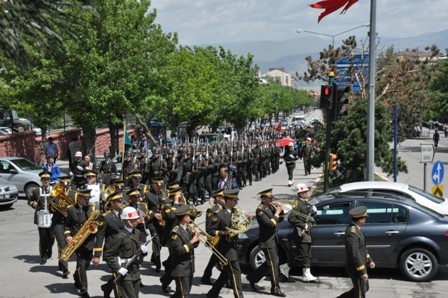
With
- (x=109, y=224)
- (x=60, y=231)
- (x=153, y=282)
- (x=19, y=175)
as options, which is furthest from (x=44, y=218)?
(x=19, y=175)

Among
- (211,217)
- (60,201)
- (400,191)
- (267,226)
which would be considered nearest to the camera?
(211,217)

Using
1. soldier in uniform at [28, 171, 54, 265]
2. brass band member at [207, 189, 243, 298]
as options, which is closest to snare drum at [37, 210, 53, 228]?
soldier in uniform at [28, 171, 54, 265]

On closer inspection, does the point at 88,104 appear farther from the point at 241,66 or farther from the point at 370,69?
the point at 241,66

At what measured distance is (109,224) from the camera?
32.3 feet

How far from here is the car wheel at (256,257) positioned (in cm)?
1220

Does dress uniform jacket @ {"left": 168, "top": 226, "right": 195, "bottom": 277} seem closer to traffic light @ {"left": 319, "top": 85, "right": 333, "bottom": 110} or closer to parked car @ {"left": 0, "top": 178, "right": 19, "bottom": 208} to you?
traffic light @ {"left": 319, "top": 85, "right": 333, "bottom": 110}

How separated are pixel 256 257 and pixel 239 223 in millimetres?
1988

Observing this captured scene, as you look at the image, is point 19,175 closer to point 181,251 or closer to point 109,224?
point 109,224

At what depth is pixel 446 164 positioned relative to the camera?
40.6 metres

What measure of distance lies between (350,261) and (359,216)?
606 millimetres

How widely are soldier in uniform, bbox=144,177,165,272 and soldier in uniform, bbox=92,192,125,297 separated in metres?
1.72

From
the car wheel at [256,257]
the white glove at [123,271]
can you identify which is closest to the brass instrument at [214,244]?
the white glove at [123,271]

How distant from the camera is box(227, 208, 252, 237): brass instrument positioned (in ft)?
33.8

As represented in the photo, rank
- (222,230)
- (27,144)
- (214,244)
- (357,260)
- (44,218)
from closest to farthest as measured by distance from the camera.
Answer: (357,260), (214,244), (222,230), (44,218), (27,144)
